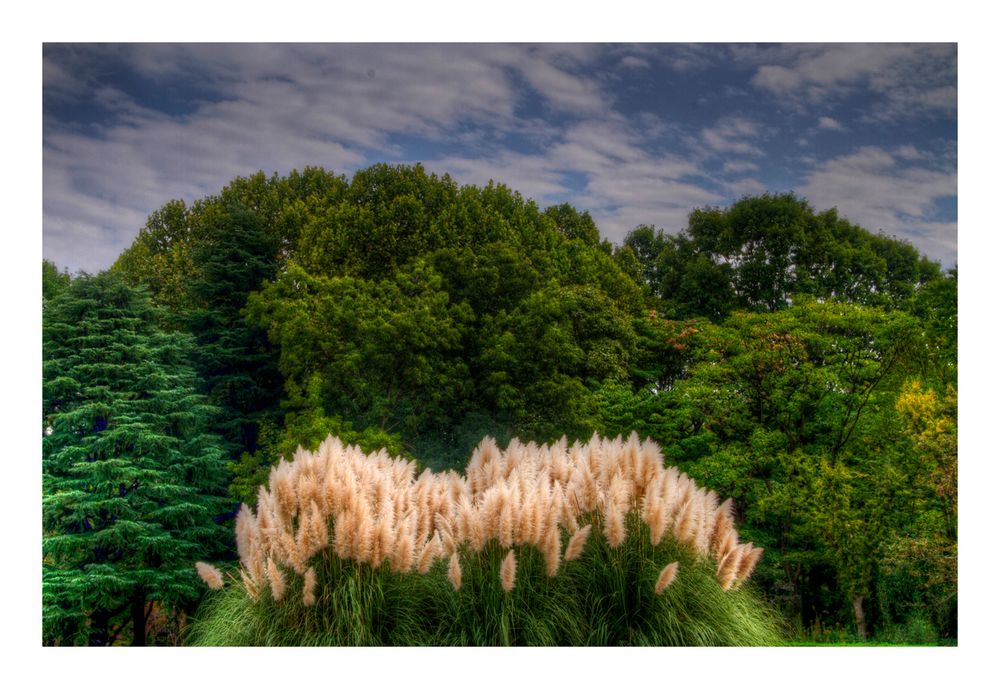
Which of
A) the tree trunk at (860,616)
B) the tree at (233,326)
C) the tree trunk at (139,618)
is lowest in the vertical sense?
the tree trunk at (860,616)

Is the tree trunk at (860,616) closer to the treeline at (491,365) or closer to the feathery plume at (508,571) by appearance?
the treeline at (491,365)

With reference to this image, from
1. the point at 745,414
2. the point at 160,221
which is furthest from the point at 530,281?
the point at 160,221

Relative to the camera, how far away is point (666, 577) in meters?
4.09

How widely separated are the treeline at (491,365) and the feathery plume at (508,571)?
3.15m

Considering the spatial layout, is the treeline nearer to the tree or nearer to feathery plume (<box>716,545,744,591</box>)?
the tree

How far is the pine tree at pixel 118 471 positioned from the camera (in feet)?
18.8

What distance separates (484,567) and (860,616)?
13.5 feet

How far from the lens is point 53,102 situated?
559 centimetres

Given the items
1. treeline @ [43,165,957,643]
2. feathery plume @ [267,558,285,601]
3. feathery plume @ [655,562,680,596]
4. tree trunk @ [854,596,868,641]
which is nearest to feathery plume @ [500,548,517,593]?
feathery plume @ [655,562,680,596]

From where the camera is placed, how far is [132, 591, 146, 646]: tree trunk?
5.98 m

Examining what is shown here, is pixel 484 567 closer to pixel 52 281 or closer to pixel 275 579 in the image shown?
pixel 275 579

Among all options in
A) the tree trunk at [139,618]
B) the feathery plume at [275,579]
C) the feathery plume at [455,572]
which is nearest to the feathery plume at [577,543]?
the feathery plume at [455,572]

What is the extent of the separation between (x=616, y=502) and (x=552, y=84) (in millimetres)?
3412
